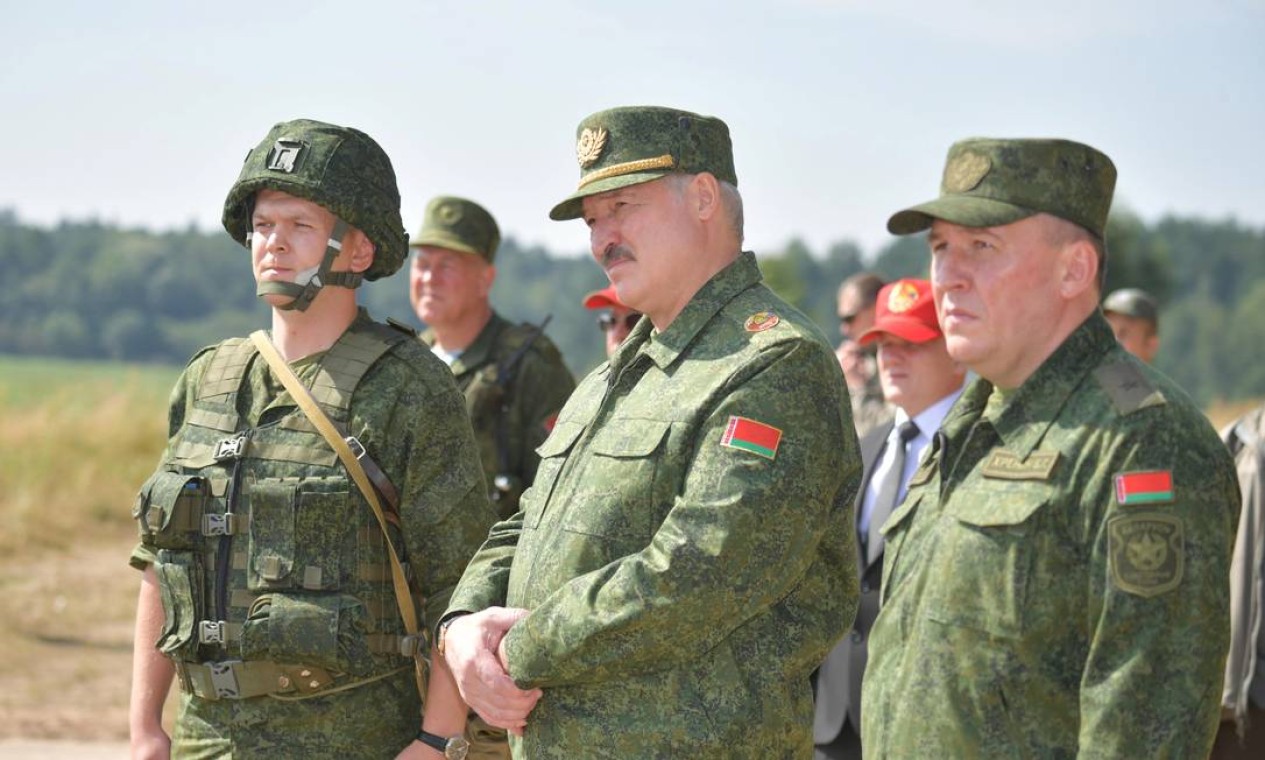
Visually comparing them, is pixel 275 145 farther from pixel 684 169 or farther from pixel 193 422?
pixel 684 169

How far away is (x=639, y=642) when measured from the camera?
316cm

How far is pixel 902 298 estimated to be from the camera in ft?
20.0

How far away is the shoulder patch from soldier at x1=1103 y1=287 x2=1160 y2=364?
219 inches

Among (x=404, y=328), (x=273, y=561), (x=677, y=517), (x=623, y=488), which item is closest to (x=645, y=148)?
(x=623, y=488)

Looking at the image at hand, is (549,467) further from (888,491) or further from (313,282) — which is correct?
(888,491)

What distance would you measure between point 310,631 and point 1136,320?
5.85 meters

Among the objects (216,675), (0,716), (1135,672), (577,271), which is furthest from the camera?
(577,271)

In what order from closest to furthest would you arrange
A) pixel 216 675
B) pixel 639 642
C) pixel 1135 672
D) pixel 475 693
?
1. pixel 1135 672
2. pixel 639 642
3. pixel 475 693
4. pixel 216 675

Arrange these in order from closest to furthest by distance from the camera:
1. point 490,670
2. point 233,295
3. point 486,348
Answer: point 490,670 → point 486,348 → point 233,295

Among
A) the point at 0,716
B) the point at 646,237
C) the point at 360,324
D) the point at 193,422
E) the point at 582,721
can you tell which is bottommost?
the point at 0,716

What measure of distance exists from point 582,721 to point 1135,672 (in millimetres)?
1209

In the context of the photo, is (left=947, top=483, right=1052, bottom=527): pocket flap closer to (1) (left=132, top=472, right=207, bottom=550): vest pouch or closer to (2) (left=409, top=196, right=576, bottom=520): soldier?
(1) (left=132, top=472, right=207, bottom=550): vest pouch

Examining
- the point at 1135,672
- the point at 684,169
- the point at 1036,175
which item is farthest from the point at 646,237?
the point at 1135,672

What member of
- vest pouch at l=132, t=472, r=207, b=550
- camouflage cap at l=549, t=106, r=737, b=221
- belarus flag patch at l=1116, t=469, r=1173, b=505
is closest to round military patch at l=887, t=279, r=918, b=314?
camouflage cap at l=549, t=106, r=737, b=221
